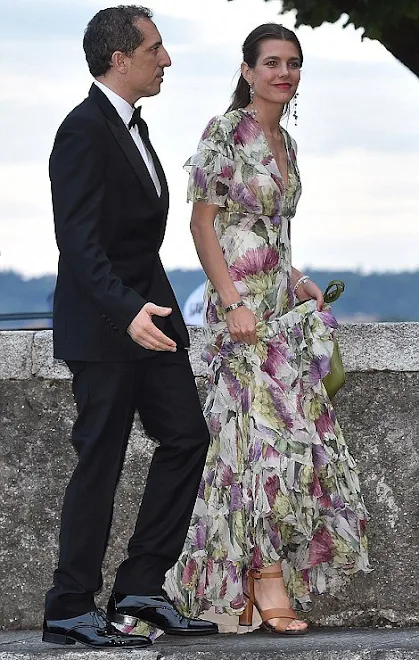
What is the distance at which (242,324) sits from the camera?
16.1 feet

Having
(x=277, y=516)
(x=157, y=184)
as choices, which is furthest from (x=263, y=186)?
(x=277, y=516)

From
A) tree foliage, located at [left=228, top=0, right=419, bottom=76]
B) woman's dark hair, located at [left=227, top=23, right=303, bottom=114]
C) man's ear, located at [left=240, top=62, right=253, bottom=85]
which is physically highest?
tree foliage, located at [left=228, top=0, right=419, bottom=76]

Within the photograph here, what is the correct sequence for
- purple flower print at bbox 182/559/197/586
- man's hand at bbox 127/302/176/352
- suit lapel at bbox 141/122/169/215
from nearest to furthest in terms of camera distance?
man's hand at bbox 127/302/176/352 < suit lapel at bbox 141/122/169/215 < purple flower print at bbox 182/559/197/586

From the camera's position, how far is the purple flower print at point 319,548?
5.09m

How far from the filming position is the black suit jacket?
4379mm

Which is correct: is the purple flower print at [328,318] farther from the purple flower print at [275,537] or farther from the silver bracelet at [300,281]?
the purple flower print at [275,537]

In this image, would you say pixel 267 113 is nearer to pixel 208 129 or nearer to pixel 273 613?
pixel 208 129

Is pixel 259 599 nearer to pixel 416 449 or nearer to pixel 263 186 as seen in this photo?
pixel 416 449

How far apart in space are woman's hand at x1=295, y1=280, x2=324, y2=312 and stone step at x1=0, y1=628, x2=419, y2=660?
1.23 m

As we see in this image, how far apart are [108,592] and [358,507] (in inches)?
45.7

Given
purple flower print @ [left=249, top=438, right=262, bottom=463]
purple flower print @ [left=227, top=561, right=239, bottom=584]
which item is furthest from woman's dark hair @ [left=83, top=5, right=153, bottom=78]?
purple flower print @ [left=227, top=561, right=239, bottom=584]

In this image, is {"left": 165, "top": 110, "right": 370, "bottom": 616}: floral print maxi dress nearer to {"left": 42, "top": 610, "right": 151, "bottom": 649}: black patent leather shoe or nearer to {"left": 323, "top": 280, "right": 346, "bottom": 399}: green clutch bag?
{"left": 323, "top": 280, "right": 346, "bottom": 399}: green clutch bag

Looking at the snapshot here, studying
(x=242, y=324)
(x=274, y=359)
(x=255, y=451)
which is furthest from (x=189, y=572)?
(x=242, y=324)

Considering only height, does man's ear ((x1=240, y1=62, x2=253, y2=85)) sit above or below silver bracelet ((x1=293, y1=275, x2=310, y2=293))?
above
